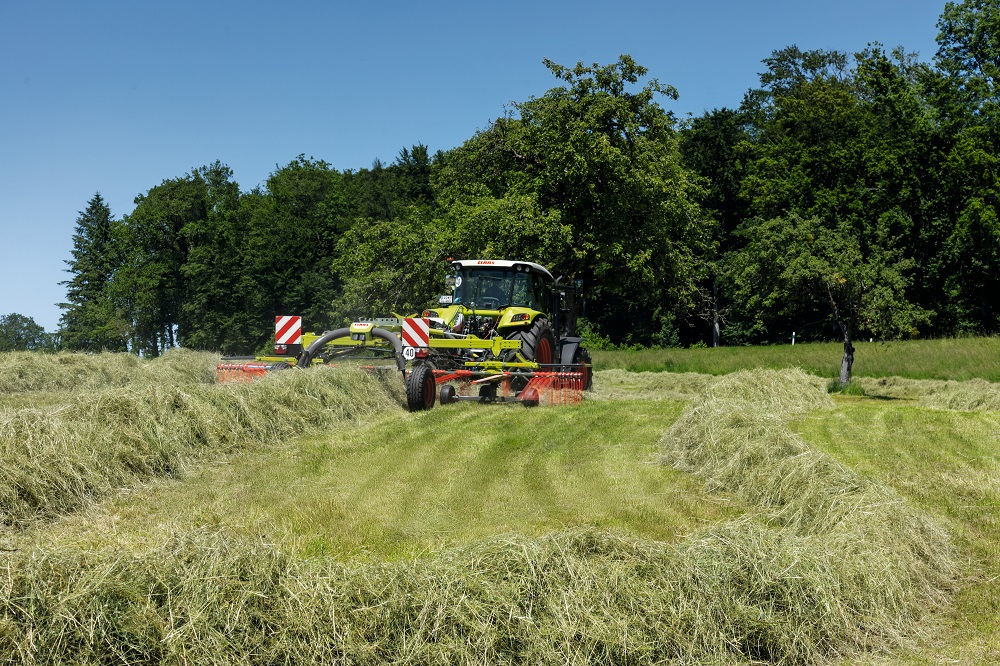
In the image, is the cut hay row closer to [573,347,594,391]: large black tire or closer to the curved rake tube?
the curved rake tube

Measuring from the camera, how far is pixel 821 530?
5.84 m

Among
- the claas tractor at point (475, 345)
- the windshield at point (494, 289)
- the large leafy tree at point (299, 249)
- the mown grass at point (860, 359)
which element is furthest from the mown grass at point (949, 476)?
the large leafy tree at point (299, 249)

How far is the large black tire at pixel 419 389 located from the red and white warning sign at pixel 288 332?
4.99m

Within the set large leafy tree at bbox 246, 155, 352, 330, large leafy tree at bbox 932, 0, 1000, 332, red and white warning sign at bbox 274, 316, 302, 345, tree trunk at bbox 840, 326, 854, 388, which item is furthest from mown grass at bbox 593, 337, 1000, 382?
large leafy tree at bbox 246, 155, 352, 330

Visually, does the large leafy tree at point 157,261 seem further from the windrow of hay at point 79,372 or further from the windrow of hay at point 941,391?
the windrow of hay at point 941,391

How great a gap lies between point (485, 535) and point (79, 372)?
509 inches

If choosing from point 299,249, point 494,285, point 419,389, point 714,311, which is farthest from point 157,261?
point 419,389

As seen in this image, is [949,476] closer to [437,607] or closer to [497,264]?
[437,607]

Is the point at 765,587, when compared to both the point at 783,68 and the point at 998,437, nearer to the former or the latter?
the point at 998,437

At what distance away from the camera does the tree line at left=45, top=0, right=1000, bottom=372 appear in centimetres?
2167

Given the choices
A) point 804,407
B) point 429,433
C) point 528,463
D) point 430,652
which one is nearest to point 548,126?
point 804,407

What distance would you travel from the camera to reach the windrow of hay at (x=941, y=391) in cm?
1538

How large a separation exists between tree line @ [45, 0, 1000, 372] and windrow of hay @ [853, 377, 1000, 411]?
148cm

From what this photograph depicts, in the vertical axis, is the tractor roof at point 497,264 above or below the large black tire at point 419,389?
above
